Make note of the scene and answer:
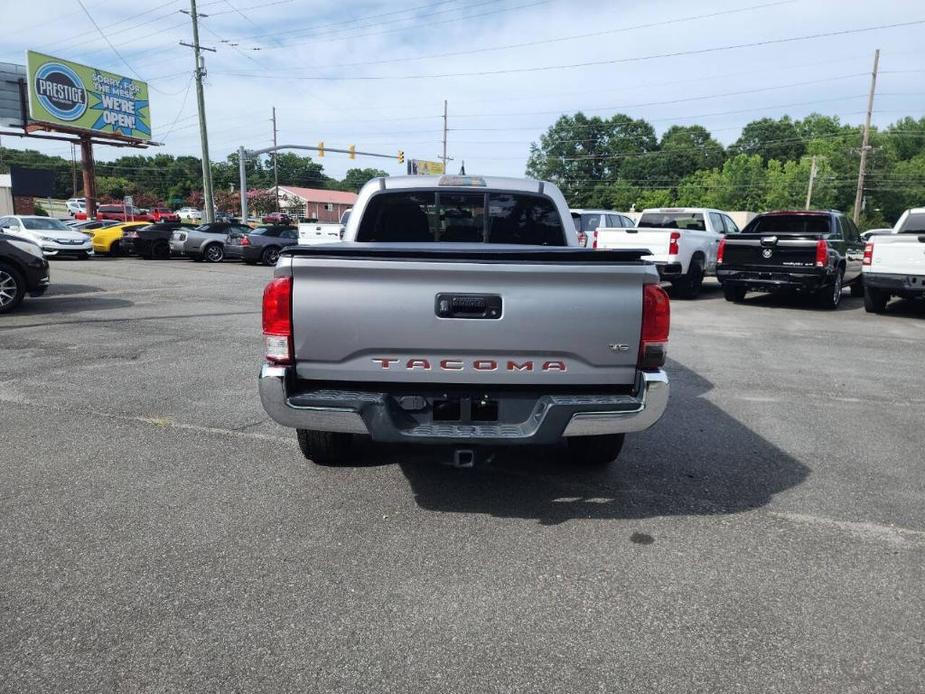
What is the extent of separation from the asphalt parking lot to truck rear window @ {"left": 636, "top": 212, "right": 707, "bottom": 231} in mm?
10722

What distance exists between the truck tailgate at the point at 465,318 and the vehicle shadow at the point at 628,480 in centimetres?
88

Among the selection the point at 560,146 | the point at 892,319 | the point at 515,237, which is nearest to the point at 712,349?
the point at 515,237

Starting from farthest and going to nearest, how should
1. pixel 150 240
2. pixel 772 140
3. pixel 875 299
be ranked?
pixel 772 140
pixel 150 240
pixel 875 299

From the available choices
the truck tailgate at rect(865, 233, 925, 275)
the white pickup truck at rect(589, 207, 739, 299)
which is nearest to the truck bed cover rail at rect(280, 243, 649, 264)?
the white pickup truck at rect(589, 207, 739, 299)

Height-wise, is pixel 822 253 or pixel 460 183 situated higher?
pixel 460 183

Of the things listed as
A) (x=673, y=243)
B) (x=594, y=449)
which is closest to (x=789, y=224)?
(x=673, y=243)

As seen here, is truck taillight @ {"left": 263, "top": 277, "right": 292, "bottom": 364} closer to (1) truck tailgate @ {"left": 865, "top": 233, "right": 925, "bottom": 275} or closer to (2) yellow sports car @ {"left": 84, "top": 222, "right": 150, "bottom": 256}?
(1) truck tailgate @ {"left": 865, "top": 233, "right": 925, "bottom": 275}

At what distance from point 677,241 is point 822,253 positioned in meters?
2.83

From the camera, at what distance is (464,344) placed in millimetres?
3400

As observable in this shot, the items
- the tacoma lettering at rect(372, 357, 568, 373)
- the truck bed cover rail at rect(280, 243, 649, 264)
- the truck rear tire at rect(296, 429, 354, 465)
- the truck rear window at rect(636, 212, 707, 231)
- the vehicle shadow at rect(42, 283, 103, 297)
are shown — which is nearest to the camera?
the truck bed cover rail at rect(280, 243, 649, 264)

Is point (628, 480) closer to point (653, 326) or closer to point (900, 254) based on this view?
point (653, 326)

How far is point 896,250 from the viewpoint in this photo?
11.4 meters

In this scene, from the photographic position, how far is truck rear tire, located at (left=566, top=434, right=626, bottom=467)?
4285 mm

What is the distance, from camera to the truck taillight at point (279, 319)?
11.0ft
